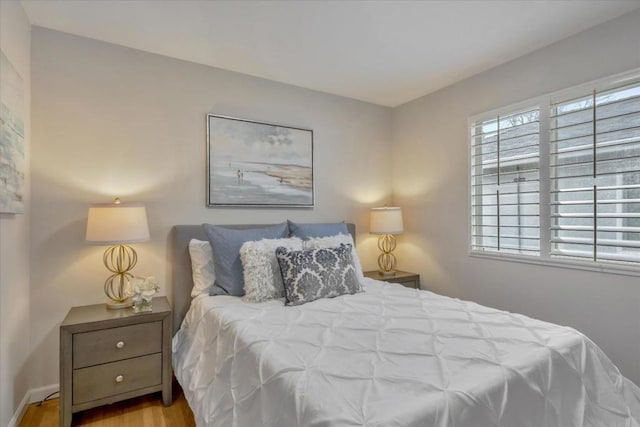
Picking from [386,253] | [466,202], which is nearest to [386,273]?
[386,253]

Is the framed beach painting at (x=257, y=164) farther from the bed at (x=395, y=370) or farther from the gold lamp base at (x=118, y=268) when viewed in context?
the bed at (x=395, y=370)

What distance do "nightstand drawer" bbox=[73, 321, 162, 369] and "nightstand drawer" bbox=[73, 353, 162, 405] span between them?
0.04m

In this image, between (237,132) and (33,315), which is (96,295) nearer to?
(33,315)

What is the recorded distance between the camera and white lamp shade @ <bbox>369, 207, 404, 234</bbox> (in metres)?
3.25

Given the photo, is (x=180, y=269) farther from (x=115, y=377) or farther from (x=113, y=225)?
(x=115, y=377)

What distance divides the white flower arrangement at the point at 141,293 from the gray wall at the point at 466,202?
8.28ft

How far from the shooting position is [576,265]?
7.47 feet

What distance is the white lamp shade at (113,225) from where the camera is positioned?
2.05m

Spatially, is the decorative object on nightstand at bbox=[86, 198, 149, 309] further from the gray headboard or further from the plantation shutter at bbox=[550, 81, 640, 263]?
the plantation shutter at bbox=[550, 81, 640, 263]

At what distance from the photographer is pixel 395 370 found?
1.21 meters

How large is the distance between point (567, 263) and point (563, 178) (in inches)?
23.7

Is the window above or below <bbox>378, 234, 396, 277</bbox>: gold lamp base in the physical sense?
above

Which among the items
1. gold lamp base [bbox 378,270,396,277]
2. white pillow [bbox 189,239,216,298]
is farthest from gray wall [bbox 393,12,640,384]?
white pillow [bbox 189,239,216,298]

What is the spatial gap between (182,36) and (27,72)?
984mm
